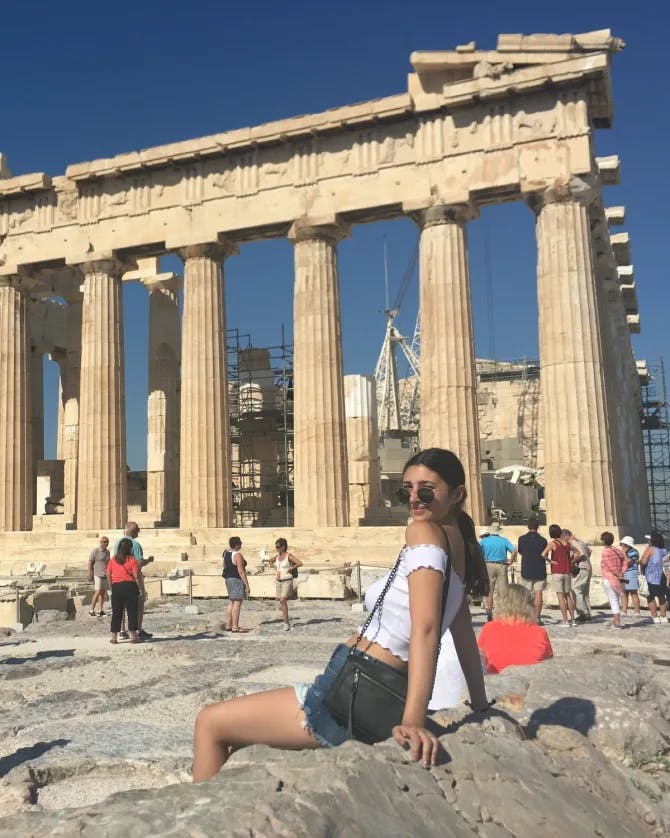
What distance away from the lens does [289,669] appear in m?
9.27

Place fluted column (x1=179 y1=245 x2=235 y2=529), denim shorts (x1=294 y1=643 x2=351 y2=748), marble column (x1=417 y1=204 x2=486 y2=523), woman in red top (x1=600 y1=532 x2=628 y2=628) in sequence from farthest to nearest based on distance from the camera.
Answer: fluted column (x1=179 y1=245 x2=235 y2=529)
marble column (x1=417 y1=204 x2=486 y2=523)
woman in red top (x1=600 y1=532 x2=628 y2=628)
denim shorts (x1=294 y1=643 x2=351 y2=748)

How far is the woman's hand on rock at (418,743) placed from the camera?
3.07 m

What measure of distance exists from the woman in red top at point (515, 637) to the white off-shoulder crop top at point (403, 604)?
288 centimetres

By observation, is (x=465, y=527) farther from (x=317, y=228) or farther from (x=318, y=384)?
(x=317, y=228)

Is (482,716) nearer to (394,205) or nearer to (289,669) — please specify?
(289,669)

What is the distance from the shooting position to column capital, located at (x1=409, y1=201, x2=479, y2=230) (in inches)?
865

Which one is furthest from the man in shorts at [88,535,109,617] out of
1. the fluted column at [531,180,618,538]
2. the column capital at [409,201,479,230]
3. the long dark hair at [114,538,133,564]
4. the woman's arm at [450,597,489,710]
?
the column capital at [409,201,479,230]

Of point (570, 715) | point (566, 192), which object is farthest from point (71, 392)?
point (570, 715)

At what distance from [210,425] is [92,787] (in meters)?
19.0

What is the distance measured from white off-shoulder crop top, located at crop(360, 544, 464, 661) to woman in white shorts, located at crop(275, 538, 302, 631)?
986 cm

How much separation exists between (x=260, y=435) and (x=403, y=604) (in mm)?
30974

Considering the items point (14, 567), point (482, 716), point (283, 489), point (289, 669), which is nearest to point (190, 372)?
point (14, 567)

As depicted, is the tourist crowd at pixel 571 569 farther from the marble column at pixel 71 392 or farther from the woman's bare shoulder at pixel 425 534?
the marble column at pixel 71 392

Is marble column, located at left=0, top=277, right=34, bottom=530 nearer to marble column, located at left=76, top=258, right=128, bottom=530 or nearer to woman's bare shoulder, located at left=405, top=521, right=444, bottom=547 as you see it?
marble column, located at left=76, top=258, right=128, bottom=530
